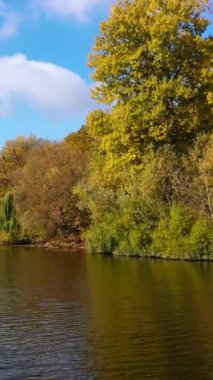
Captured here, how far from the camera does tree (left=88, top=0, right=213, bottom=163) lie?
38688 millimetres

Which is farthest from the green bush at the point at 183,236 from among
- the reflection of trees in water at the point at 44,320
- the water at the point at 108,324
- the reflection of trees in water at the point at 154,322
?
the reflection of trees in water at the point at 44,320

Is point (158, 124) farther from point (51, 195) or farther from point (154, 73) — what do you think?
point (51, 195)

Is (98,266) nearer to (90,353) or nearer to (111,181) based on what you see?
(111,181)

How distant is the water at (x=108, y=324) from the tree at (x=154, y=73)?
11.0 m

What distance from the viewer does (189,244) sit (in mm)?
38125

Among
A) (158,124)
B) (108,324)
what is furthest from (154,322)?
(158,124)

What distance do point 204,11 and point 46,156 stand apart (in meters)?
26.0

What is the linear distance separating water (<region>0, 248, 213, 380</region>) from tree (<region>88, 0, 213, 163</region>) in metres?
11.0

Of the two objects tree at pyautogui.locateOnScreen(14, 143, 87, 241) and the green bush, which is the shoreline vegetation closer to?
the green bush

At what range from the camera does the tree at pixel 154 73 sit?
38688 millimetres

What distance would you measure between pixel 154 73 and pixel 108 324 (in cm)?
2461

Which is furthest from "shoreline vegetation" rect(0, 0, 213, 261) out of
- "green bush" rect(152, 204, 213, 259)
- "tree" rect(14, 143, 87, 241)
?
"tree" rect(14, 143, 87, 241)

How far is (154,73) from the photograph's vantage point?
3969 centimetres

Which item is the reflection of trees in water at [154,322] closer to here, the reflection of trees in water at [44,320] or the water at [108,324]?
the water at [108,324]
